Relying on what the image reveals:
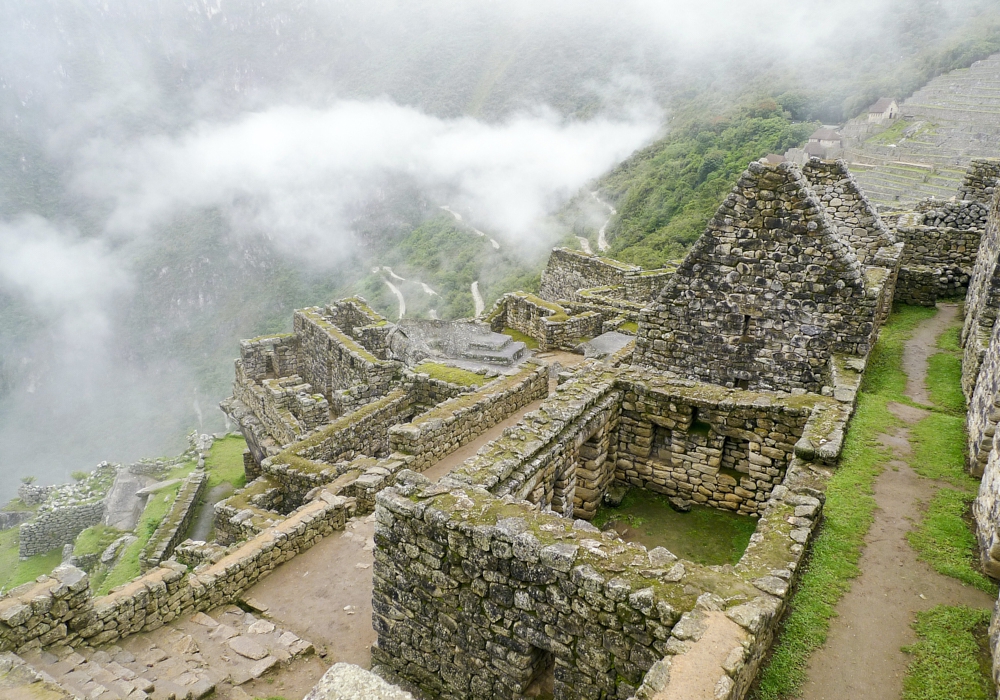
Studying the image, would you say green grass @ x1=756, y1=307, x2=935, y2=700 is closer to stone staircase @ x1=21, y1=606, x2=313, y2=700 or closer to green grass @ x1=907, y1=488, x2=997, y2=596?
green grass @ x1=907, y1=488, x2=997, y2=596

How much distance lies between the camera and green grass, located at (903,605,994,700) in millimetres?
4129

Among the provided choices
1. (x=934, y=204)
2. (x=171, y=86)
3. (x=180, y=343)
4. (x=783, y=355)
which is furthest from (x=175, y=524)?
(x=171, y=86)

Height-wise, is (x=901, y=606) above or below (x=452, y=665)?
above

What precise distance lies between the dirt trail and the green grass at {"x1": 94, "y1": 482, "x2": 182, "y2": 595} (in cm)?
1555

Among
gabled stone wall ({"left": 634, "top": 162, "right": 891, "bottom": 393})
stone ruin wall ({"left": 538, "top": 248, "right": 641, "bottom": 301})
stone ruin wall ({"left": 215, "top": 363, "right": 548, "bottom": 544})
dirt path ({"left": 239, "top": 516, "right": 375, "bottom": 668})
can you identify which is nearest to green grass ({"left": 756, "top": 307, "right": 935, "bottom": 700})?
gabled stone wall ({"left": 634, "top": 162, "right": 891, "bottom": 393})

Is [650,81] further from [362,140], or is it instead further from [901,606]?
[901,606]

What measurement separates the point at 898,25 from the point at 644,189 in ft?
251

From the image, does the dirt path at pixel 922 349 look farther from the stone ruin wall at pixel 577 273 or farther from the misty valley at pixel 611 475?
the stone ruin wall at pixel 577 273

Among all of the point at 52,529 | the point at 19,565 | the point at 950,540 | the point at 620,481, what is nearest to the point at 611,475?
the point at 620,481

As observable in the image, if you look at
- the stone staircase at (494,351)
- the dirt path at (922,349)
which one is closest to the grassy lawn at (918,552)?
the dirt path at (922,349)

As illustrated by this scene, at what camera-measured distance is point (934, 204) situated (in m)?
18.3

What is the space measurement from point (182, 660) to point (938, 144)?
65.5 metres

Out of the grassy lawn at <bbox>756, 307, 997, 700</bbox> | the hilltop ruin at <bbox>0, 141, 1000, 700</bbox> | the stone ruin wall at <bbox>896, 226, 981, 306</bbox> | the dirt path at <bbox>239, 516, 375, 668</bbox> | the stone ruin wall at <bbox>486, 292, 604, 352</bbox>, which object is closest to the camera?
the grassy lawn at <bbox>756, 307, 997, 700</bbox>

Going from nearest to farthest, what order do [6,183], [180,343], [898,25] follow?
[180,343], [898,25], [6,183]
